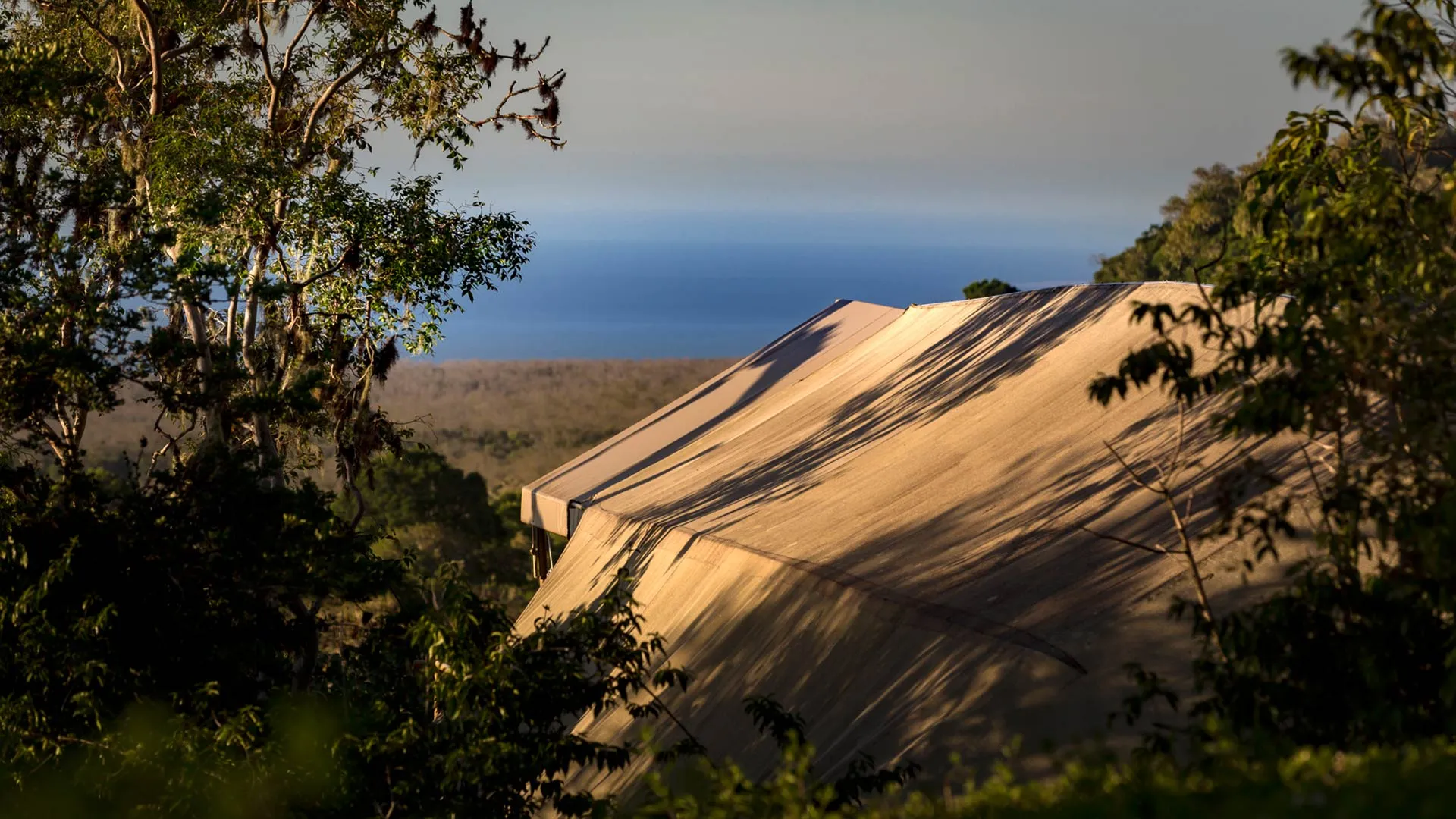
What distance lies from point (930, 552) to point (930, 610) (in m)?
1.46

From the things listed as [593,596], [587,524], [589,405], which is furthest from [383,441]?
[589,405]

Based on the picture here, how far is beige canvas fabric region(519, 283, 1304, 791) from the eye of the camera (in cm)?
755

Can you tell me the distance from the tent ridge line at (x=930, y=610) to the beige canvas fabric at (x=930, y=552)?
2 centimetres

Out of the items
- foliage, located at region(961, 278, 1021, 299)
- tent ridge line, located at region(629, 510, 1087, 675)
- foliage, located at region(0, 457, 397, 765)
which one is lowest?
tent ridge line, located at region(629, 510, 1087, 675)

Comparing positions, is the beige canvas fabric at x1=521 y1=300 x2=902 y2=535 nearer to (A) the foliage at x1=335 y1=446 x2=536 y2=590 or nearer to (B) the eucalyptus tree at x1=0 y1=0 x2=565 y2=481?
(B) the eucalyptus tree at x1=0 y1=0 x2=565 y2=481

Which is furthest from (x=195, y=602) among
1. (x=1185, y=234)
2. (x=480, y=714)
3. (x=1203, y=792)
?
(x=1185, y=234)

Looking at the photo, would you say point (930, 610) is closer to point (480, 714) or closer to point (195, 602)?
point (480, 714)

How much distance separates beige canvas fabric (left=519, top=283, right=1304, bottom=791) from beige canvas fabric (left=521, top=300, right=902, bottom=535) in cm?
101

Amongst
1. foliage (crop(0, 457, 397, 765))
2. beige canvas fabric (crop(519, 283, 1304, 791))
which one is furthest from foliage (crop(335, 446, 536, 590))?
foliage (crop(0, 457, 397, 765))

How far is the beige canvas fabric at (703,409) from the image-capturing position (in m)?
18.5

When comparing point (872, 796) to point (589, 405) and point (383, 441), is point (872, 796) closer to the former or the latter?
point (383, 441)

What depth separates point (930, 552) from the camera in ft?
33.2

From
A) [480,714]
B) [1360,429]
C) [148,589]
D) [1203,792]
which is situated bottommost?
[1203,792]

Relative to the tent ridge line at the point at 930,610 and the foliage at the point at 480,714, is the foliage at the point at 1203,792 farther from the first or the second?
the tent ridge line at the point at 930,610
